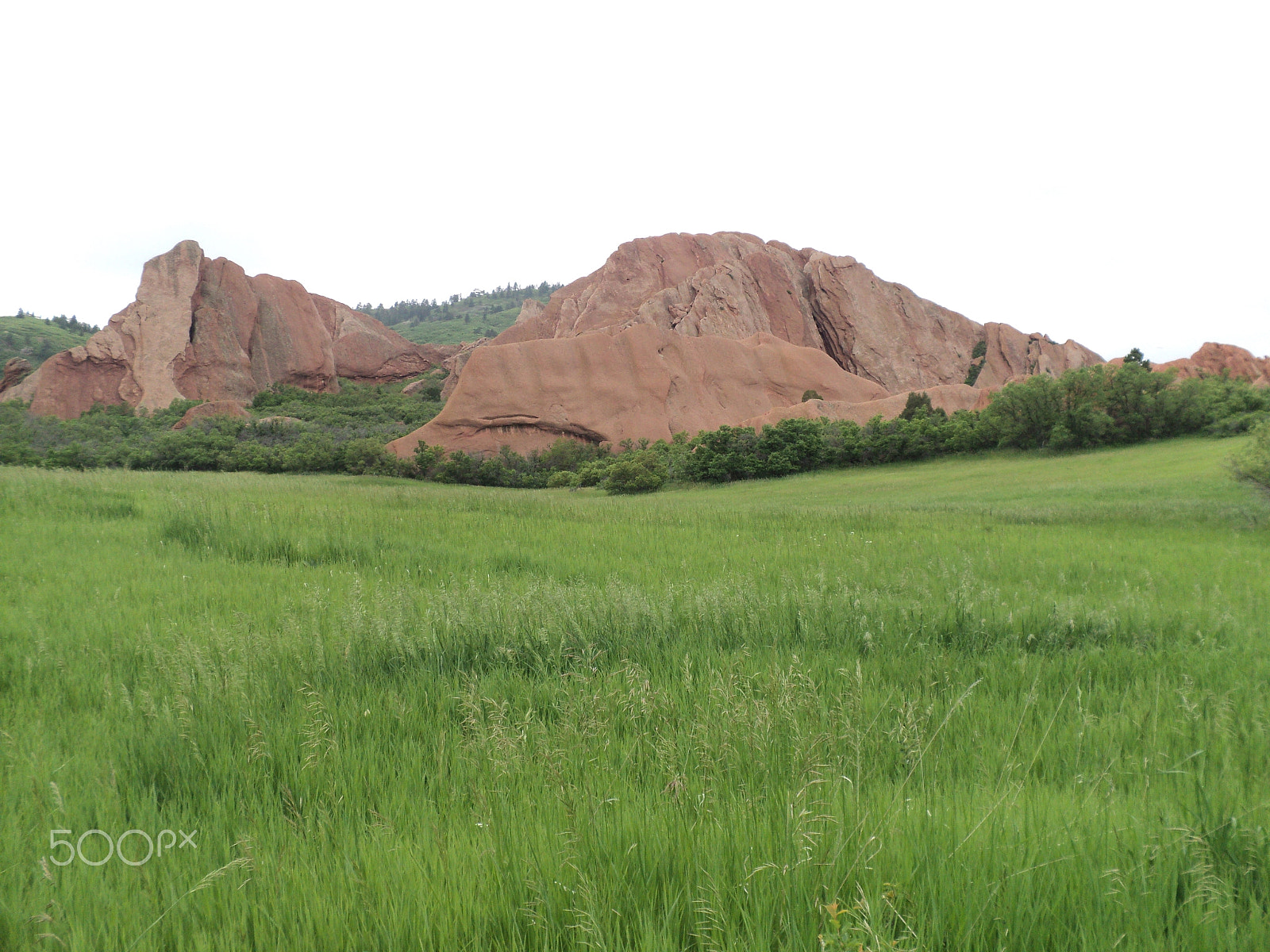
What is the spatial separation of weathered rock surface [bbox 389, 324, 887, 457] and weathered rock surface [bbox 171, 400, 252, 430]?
25.9m

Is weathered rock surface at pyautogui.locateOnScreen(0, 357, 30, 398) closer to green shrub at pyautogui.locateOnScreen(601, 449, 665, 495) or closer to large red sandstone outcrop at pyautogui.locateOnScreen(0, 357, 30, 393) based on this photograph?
large red sandstone outcrop at pyautogui.locateOnScreen(0, 357, 30, 393)

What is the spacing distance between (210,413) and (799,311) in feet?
234

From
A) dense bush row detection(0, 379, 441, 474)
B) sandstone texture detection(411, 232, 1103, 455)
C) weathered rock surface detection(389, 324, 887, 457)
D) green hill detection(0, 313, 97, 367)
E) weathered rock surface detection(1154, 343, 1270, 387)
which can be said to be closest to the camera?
dense bush row detection(0, 379, 441, 474)

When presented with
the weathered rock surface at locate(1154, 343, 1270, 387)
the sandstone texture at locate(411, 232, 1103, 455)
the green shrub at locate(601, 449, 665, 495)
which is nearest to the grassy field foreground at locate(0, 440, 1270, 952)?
the green shrub at locate(601, 449, 665, 495)

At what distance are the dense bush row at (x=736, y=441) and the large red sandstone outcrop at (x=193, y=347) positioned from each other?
17.4 m

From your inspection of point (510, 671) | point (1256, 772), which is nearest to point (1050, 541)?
point (1256, 772)

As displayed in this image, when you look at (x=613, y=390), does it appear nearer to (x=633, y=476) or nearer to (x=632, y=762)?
(x=633, y=476)

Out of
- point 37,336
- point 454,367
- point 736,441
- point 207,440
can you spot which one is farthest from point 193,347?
point 736,441

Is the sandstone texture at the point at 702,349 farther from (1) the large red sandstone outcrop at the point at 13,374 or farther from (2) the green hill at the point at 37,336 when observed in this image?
(2) the green hill at the point at 37,336

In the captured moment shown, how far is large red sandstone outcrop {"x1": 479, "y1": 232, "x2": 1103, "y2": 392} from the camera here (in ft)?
265

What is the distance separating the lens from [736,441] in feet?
135

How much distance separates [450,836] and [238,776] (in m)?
1.15

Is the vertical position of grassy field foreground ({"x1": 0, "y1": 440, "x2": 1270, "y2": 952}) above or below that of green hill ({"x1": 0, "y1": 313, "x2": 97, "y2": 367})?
below

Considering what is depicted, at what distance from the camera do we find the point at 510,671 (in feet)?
12.0
